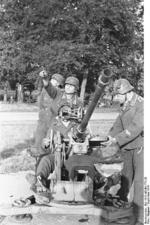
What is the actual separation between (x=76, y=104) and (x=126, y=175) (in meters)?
0.77

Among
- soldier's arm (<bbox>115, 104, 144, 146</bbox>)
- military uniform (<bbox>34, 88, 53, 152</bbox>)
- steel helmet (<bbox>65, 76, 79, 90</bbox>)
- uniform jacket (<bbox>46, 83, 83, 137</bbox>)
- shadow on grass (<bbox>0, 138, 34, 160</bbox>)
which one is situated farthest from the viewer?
shadow on grass (<bbox>0, 138, 34, 160</bbox>)

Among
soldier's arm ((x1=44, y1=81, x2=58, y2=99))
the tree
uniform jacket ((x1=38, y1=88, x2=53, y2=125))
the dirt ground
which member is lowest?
the dirt ground

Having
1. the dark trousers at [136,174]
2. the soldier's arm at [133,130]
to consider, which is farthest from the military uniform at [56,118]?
the dark trousers at [136,174]

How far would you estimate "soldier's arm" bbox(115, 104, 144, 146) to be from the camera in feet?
11.2

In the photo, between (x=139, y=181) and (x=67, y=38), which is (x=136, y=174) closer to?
(x=139, y=181)

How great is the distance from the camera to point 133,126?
3.46 metres

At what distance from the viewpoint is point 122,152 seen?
11.8 feet

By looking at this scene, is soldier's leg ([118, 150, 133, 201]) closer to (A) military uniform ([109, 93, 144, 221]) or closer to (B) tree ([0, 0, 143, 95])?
(A) military uniform ([109, 93, 144, 221])

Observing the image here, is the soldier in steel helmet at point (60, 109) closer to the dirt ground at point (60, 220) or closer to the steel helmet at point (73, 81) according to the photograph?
A: the steel helmet at point (73, 81)

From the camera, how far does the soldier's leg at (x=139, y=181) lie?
3443 millimetres

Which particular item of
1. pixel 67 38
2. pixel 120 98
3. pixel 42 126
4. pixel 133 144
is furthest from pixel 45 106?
pixel 133 144

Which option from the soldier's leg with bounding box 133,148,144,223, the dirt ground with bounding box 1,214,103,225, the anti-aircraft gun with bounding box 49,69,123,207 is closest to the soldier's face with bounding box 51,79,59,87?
the anti-aircraft gun with bounding box 49,69,123,207

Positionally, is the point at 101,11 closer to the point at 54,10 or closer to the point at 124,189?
the point at 54,10

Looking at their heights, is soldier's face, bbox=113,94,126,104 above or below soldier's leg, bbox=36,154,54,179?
above
